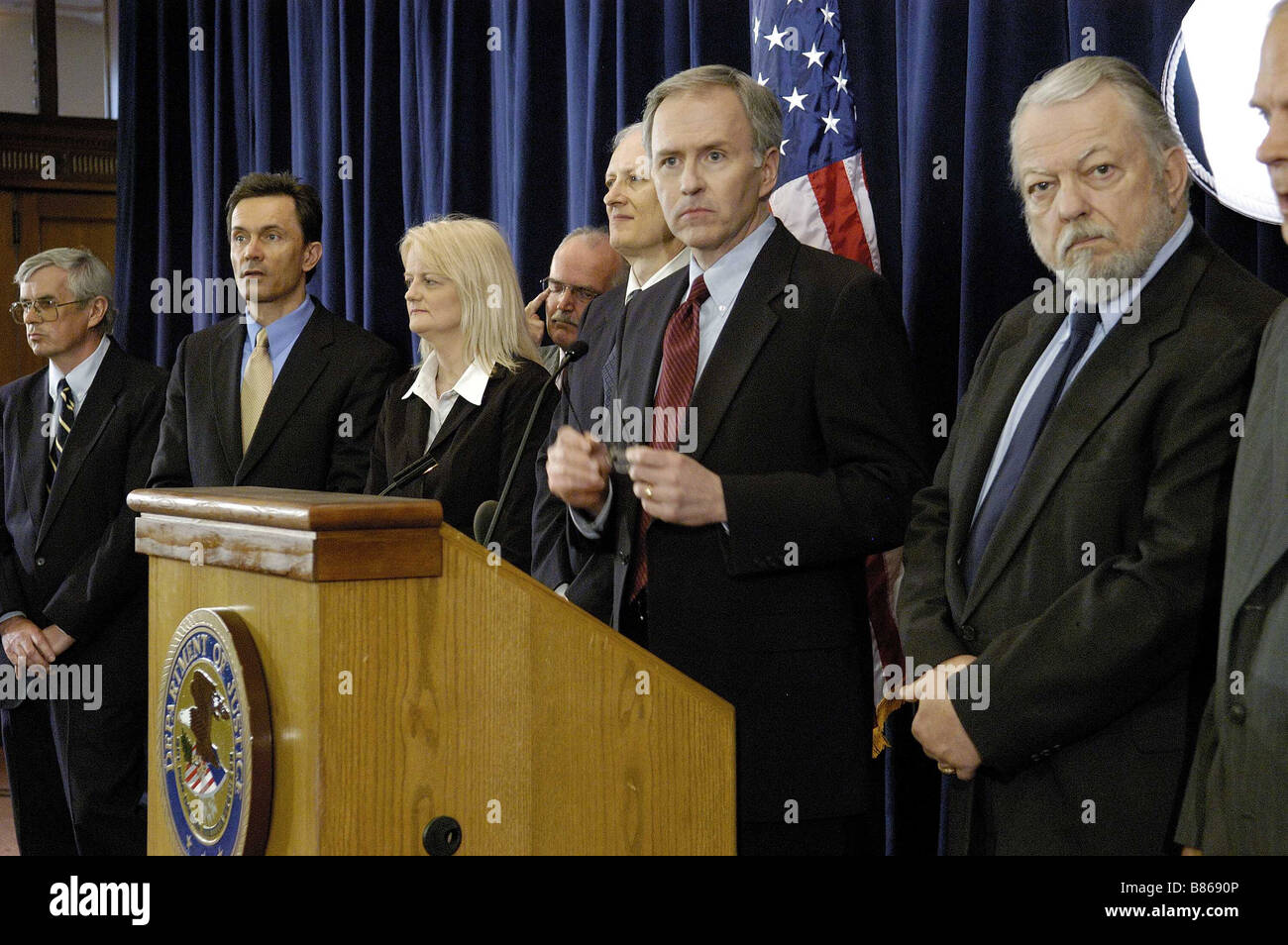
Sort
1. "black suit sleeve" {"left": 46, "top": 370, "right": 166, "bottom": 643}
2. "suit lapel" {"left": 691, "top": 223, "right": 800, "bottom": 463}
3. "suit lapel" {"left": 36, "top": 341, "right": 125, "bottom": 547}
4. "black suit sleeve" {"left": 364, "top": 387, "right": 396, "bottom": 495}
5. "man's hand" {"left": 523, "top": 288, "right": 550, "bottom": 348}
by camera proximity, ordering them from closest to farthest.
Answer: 1. "suit lapel" {"left": 691, "top": 223, "right": 800, "bottom": 463}
2. "black suit sleeve" {"left": 364, "top": 387, "right": 396, "bottom": 495}
3. "man's hand" {"left": 523, "top": 288, "right": 550, "bottom": 348}
4. "black suit sleeve" {"left": 46, "top": 370, "right": 166, "bottom": 643}
5. "suit lapel" {"left": 36, "top": 341, "right": 125, "bottom": 547}

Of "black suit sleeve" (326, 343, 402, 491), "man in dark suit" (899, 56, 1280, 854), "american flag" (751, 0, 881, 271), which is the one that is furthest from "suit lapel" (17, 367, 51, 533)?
"man in dark suit" (899, 56, 1280, 854)

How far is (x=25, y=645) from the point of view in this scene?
3768 millimetres

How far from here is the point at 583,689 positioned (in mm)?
1493

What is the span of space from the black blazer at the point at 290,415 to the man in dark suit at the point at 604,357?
77 cm

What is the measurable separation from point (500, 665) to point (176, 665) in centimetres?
42

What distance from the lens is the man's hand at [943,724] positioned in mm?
1754

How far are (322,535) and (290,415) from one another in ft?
6.88

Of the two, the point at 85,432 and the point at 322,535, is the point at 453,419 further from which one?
the point at 322,535

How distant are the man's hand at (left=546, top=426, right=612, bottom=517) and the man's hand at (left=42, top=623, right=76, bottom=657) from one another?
2.29 metres

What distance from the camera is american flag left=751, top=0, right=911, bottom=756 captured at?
2.87 m

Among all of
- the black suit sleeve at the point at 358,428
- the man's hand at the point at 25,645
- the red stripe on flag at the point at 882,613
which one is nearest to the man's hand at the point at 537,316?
the black suit sleeve at the point at 358,428

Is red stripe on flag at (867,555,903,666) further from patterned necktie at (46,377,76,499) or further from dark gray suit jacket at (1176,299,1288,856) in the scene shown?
patterned necktie at (46,377,76,499)
